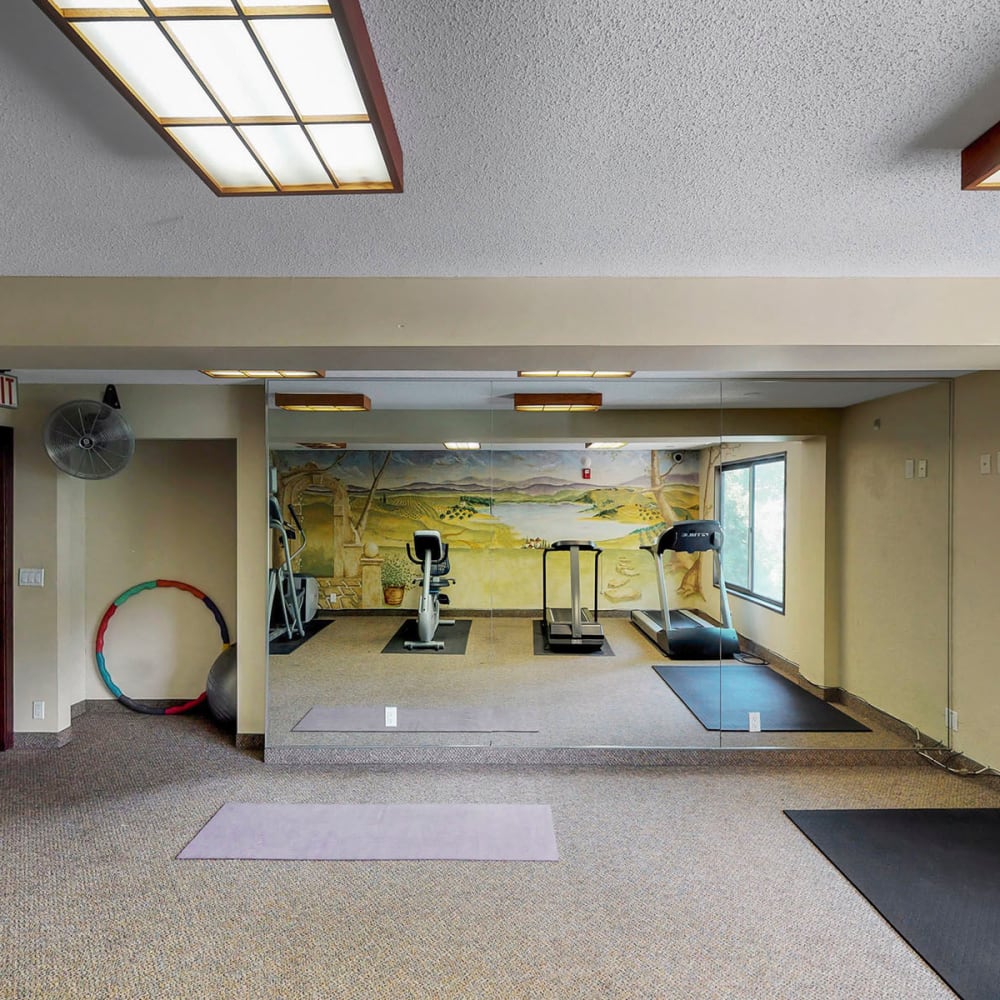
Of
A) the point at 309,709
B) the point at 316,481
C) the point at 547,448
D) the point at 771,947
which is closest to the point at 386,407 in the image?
the point at 316,481

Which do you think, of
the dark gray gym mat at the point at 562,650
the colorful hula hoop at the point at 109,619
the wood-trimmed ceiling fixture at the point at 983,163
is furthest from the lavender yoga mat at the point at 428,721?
the wood-trimmed ceiling fixture at the point at 983,163

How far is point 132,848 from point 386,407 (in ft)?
9.04

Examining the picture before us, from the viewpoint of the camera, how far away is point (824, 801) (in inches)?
158

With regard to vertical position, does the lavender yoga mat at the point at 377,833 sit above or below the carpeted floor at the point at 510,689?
below

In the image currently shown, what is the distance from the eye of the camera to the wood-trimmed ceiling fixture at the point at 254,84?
115cm

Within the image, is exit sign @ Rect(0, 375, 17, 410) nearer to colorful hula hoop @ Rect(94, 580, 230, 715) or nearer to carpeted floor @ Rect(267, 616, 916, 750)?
colorful hula hoop @ Rect(94, 580, 230, 715)

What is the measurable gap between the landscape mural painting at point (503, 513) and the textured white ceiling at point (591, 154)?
202cm

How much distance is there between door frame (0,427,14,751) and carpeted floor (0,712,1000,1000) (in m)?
0.70

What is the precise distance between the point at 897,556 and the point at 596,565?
6.19 ft

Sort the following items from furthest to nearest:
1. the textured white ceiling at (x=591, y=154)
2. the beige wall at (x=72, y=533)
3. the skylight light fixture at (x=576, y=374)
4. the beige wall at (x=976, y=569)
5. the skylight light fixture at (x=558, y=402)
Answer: the beige wall at (x=72, y=533) < the skylight light fixture at (x=558, y=402) < the skylight light fixture at (x=576, y=374) < the beige wall at (x=976, y=569) < the textured white ceiling at (x=591, y=154)

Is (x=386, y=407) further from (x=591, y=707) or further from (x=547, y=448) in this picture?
(x=591, y=707)

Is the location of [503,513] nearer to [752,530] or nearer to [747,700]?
[752,530]

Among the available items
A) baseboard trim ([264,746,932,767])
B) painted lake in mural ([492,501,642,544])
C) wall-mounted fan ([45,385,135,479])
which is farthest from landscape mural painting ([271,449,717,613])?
wall-mounted fan ([45,385,135,479])

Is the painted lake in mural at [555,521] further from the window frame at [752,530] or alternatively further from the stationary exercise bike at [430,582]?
the window frame at [752,530]
